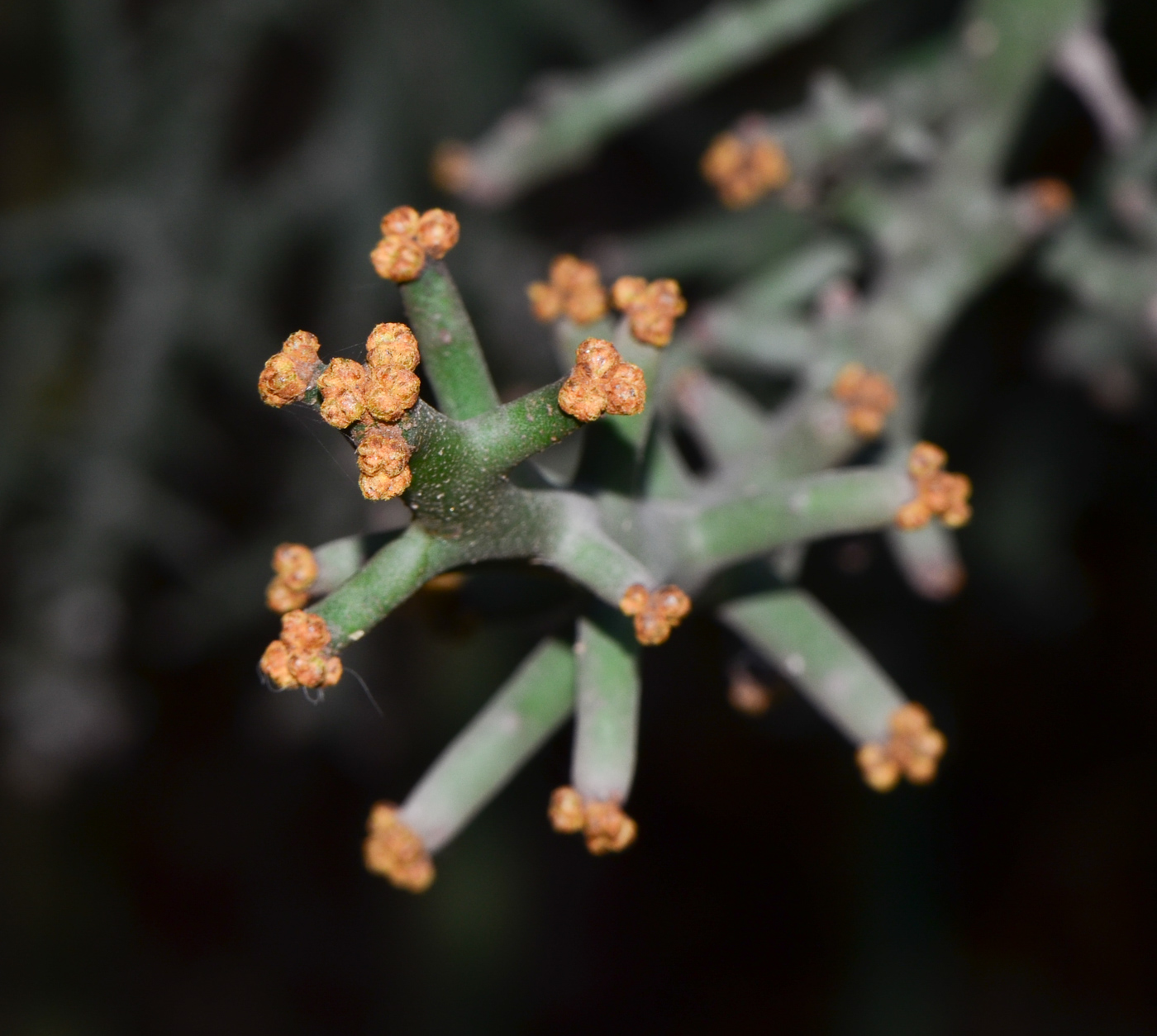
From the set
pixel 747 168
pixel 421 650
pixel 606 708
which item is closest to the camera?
pixel 606 708

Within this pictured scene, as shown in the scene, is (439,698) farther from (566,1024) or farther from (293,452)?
(566,1024)

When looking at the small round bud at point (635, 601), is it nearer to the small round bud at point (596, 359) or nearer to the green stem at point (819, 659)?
the small round bud at point (596, 359)

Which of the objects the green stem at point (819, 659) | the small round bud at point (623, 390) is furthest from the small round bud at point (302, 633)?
the green stem at point (819, 659)

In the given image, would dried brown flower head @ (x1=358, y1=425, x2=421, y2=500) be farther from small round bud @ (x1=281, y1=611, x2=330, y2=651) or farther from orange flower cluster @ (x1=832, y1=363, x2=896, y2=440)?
orange flower cluster @ (x1=832, y1=363, x2=896, y2=440)

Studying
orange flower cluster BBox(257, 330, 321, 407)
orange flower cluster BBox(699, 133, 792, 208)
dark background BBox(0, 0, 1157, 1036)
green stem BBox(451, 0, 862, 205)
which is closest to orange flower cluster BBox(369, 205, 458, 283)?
orange flower cluster BBox(257, 330, 321, 407)

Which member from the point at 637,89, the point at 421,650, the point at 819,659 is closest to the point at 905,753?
the point at 819,659

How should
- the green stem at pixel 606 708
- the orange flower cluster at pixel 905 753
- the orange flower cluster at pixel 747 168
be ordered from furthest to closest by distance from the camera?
1. the orange flower cluster at pixel 747 168
2. the orange flower cluster at pixel 905 753
3. the green stem at pixel 606 708

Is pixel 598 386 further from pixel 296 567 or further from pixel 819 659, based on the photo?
pixel 819 659
